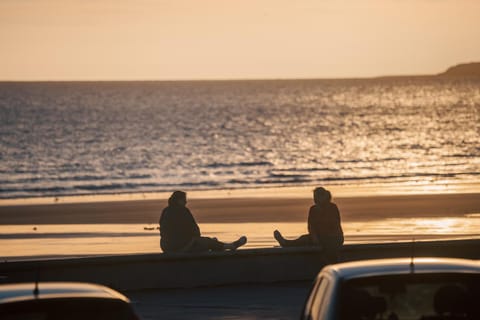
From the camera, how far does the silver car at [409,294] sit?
849 centimetres

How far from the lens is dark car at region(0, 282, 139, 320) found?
319 inches

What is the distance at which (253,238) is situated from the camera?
2861 cm

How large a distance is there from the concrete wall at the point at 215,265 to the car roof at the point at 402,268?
8432mm

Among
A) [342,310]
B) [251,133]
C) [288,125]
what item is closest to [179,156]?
[251,133]

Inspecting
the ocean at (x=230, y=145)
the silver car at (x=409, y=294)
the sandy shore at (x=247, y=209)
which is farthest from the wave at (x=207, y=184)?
the silver car at (x=409, y=294)

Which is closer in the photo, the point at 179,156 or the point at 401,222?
the point at 401,222

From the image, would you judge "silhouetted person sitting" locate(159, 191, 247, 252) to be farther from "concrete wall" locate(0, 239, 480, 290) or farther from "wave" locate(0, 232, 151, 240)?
"wave" locate(0, 232, 151, 240)

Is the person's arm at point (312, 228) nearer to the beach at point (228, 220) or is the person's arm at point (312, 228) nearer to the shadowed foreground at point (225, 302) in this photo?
the shadowed foreground at point (225, 302)

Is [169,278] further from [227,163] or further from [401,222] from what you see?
[227,163]

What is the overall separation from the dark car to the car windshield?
1.37 meters

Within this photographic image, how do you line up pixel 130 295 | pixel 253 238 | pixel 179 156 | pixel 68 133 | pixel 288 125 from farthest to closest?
pixel 288 125 < pixel 68 133 < pixel 179 156 < pixel 253 238 < pixel 130 295

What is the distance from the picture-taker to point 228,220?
1350 inches

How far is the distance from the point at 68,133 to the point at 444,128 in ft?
100

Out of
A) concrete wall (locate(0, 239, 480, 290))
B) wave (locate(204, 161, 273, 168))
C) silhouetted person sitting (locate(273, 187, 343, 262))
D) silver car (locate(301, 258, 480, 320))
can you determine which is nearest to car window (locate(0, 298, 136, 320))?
silver car (locate(301, 258, 480, 320))
